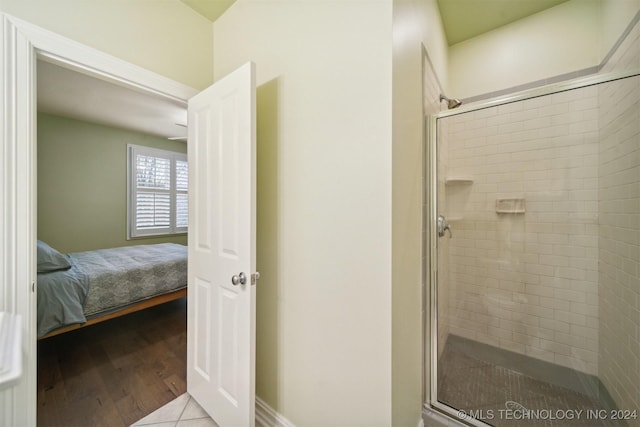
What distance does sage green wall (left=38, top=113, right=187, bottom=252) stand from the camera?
339 cm

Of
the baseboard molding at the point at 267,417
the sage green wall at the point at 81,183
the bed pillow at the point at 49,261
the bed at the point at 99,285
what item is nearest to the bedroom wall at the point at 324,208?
the baseboard molding at the point at 267,417

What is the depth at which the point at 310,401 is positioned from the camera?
4.07ft

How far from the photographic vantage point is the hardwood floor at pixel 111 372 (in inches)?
61.4

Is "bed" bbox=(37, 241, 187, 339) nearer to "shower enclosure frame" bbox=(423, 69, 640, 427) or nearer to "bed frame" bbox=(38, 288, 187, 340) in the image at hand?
"bed frame" bbox=(38, 288, 187, 340)

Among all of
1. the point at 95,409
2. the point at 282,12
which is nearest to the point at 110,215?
the point at 95,409

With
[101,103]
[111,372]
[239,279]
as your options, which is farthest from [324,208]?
[101,103]

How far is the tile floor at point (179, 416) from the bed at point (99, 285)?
3.59 feet

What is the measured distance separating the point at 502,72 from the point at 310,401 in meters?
2.77

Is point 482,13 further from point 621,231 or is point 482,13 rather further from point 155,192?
point 155,192

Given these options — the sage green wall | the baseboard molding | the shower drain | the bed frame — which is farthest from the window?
the shower drain

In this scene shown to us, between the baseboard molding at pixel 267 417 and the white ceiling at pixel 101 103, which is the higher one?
the white ceiling at pixel 101 103

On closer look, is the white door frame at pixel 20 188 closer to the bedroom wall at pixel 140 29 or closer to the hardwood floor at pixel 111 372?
the bedroom wall at pixel 140 29

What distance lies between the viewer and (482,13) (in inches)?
74.0

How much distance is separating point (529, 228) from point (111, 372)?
3.41m
